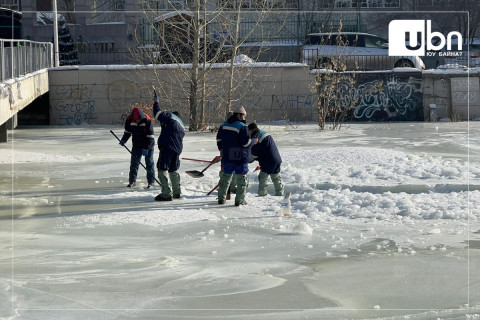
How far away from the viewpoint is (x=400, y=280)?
866 centimetres

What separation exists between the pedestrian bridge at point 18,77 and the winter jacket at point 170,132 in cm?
416

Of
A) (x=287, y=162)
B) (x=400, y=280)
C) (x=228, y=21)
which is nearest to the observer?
(x=400, y=280)

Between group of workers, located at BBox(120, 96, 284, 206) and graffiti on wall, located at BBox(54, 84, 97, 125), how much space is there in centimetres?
1488

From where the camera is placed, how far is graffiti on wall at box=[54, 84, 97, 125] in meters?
29.6

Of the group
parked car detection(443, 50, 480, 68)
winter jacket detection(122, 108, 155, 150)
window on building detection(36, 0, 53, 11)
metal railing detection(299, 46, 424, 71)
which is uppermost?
window on building detection(36, 0, 53, 11)

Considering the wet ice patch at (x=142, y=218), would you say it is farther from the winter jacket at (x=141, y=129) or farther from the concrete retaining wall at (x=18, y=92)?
the concrete retaining wall at (x=18, y=92)

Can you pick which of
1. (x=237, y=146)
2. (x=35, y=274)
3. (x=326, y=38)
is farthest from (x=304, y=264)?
(x=326, y=38)

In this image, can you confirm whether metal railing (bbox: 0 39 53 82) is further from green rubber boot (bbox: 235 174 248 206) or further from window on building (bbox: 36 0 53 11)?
window on building (bbox: 36 0 53 11)

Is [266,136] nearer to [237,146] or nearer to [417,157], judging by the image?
[237,146]

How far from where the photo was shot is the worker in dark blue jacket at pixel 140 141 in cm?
1514

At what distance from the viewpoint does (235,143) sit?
13.1m

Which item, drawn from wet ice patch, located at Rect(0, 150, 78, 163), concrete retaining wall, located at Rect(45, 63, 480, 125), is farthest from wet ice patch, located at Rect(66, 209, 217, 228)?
concrete retaining wall, located at Rect(45, 63, 480, 125)

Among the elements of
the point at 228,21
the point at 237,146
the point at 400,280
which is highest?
the point at 228,21

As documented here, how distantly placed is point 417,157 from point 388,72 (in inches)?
520
